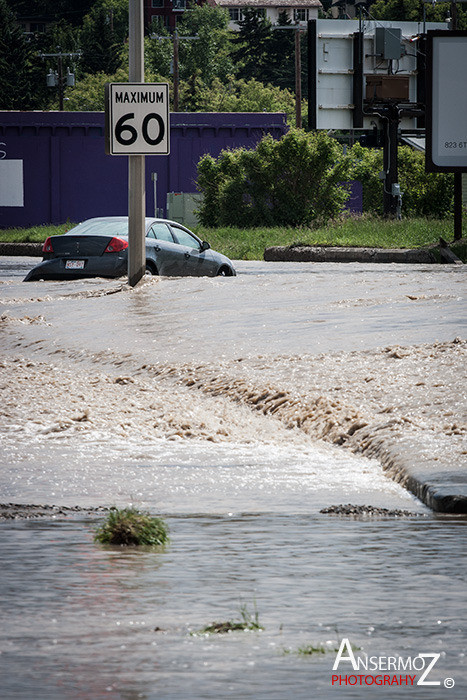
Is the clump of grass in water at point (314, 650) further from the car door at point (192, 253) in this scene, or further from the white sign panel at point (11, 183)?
the white sign panel at point (11, 183)

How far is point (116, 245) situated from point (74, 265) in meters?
0.77

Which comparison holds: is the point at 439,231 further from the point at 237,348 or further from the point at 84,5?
the point at 84,5

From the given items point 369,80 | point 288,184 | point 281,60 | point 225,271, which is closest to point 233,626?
point 225,271

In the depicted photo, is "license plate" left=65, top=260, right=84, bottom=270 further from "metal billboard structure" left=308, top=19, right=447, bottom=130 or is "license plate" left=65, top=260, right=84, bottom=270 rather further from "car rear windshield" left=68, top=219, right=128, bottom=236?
"metal billboard structure" left=308, top=19, right=447, bottom=130

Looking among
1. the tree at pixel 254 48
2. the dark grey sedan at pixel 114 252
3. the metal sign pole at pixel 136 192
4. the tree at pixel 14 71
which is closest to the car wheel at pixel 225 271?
the dark grey sedan at pixel 114 252

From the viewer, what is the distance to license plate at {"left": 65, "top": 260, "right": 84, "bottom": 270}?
867 inches

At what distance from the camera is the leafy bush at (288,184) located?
44.2m

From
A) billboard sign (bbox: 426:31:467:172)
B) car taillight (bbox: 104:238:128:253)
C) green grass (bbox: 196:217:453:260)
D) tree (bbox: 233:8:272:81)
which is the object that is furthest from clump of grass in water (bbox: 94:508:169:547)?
tree (bbox: 233:8:272:81)

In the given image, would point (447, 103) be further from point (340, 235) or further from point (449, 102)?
point (340, 235)

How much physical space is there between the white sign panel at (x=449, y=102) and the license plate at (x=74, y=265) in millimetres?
13023

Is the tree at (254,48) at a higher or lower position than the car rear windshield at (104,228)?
higher

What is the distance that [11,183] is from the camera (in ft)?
190

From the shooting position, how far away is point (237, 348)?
13375mm

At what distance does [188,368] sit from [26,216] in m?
46.8
